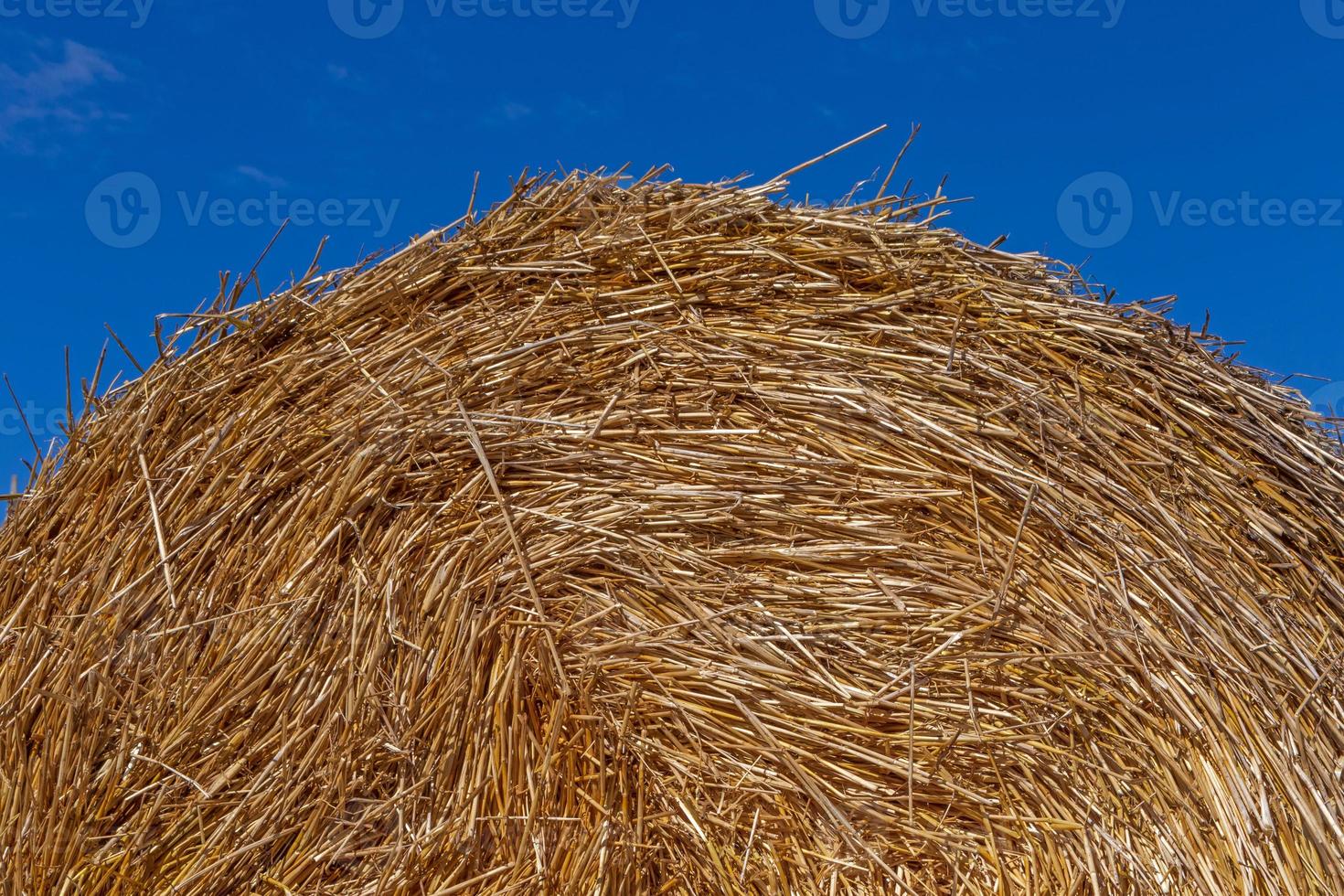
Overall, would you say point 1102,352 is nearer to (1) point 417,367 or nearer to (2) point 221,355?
(1) point 417,367

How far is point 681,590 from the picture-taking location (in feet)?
5.91

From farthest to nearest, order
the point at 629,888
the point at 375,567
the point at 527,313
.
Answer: the point at 527,313 < the point at 375,567 < the point at 629,888

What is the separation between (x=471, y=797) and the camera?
1695 millimetres

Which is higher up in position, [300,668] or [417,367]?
[417,367]

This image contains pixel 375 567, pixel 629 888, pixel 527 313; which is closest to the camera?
pixel 629 888

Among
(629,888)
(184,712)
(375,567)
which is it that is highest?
(375,567)

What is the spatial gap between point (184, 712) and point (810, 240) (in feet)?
4.31

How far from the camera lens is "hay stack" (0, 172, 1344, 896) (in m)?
1.66

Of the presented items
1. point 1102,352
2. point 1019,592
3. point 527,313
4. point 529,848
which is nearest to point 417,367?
point 527,313

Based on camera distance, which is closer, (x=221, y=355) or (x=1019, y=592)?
(x=1019, y=592)

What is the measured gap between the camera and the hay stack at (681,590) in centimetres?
166

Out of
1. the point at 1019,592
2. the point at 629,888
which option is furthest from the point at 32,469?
the point at 1019,592

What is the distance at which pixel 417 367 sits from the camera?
1.95 m

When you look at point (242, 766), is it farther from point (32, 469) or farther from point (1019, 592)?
point (1019, 592)
